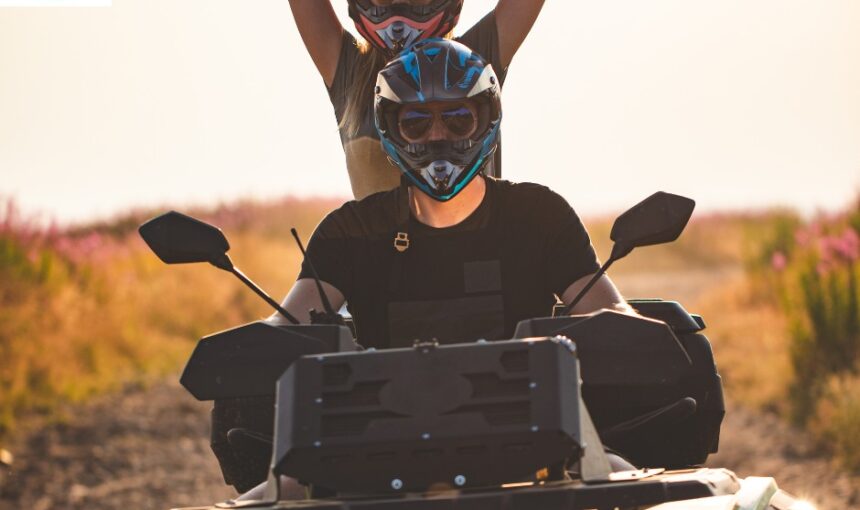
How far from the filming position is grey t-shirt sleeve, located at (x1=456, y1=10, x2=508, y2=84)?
7398mm

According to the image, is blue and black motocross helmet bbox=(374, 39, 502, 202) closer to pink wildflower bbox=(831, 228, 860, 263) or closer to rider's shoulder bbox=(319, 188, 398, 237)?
rider's shoulder bbox=(319, 188, 398, 237)

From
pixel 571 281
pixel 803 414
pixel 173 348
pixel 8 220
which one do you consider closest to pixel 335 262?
pixel 571 281

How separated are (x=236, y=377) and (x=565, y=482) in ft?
3.38

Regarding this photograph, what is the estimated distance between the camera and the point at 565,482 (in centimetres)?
438

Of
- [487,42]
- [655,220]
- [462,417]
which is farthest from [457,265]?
[487,42]

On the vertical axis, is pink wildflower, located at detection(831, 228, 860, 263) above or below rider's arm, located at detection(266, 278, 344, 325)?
below

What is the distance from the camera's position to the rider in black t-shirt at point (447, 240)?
226 inches

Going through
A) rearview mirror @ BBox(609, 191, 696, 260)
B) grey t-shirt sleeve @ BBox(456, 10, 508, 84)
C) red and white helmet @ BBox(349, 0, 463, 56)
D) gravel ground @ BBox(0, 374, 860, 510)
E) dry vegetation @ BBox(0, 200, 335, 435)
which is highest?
red and white helmet @ BBox(349, 0, 463, 56)

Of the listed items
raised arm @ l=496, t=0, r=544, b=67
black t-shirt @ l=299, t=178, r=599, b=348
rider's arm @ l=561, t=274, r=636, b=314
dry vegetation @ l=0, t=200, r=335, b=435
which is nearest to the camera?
rider's arm @ l=561, t=274, r=636, b=314

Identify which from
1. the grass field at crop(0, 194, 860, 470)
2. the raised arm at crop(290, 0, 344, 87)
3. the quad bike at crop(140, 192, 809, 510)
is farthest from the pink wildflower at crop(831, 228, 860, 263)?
the quad bike at crop(140, 192, 809, 510)

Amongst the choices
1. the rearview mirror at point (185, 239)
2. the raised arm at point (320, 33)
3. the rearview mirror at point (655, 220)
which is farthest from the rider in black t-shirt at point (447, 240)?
the raised arm at point (320, 33)

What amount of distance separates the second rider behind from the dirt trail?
17.7 feet

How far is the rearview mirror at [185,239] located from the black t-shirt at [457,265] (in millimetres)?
862

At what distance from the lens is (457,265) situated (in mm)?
5805
